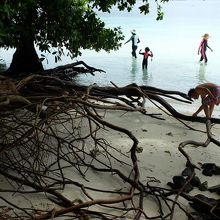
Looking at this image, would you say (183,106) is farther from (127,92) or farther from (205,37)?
(205,37)

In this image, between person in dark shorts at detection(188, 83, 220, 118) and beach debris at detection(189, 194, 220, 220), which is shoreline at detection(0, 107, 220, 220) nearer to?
beach debris at detection(189, 194, 220, 220)

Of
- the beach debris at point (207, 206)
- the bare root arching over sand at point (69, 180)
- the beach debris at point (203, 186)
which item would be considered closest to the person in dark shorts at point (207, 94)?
the bare root arching over sand at point (69, 180)

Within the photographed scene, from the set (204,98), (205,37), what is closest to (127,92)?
(204,98)

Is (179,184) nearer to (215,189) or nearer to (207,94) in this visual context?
(215,189)

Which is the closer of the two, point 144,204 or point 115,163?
point 144,204

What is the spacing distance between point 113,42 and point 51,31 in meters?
2.14

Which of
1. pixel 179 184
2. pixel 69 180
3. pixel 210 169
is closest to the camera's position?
pixel 69 180

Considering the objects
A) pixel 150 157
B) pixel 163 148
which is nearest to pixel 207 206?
pixel 150 157

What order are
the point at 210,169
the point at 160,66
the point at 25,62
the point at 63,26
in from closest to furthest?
1. the point at 210,169
2. the point at 63,26
3. the point at 25,62
4. the point at 160,66

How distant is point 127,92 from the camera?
22.1ft

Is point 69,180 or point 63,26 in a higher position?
point 63,26

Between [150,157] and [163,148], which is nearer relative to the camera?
[150,157]

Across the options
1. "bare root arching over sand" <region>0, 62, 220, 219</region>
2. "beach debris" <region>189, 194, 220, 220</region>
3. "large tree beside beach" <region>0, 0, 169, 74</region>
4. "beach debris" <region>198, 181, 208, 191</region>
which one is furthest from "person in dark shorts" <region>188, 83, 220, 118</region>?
Result: "large tree beside beach" <region>0, 0, 169, 74</region>

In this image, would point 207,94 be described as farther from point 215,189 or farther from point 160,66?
point 160,66
